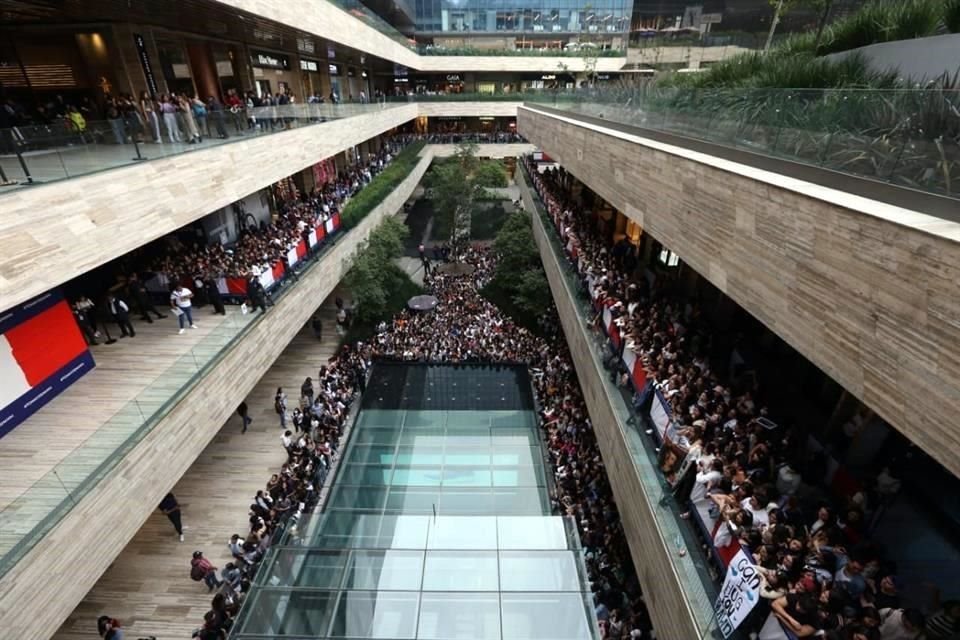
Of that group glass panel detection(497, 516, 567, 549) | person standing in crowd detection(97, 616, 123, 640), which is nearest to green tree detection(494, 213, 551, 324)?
glass panel detection(497, 516, 567, 549)

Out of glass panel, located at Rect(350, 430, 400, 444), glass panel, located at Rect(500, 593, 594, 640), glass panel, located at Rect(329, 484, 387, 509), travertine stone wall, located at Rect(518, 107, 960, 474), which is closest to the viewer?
travertine stone wall, located at Rect(518, 107, 960, 474)

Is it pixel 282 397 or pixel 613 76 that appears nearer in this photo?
pixel 282 397

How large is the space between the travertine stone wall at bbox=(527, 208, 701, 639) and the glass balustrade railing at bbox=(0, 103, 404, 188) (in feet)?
34.2

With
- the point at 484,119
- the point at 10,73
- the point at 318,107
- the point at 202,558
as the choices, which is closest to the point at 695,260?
the point at 202,558

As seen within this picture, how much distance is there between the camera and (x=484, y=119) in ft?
157

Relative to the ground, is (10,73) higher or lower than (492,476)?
higher

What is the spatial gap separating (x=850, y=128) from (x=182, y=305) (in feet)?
45.0

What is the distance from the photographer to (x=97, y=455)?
7676mm

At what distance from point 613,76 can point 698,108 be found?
43112 mm

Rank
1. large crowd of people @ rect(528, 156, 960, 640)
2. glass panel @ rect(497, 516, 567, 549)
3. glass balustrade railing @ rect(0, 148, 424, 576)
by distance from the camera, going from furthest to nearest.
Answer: glass panel @ rect(497, 516, 567, 549) → glass balustrade railing @ rect(0, 148, 424, 576) → large crowd of people @ rect(528, 156, 960, 640)

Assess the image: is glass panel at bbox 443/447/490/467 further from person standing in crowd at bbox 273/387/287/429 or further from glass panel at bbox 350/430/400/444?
person standing in crowd at bbox 273/387/287/429

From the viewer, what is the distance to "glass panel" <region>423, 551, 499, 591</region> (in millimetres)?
8844

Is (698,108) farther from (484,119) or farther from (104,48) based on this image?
(484,119)

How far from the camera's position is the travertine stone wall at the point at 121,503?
6.36 m
